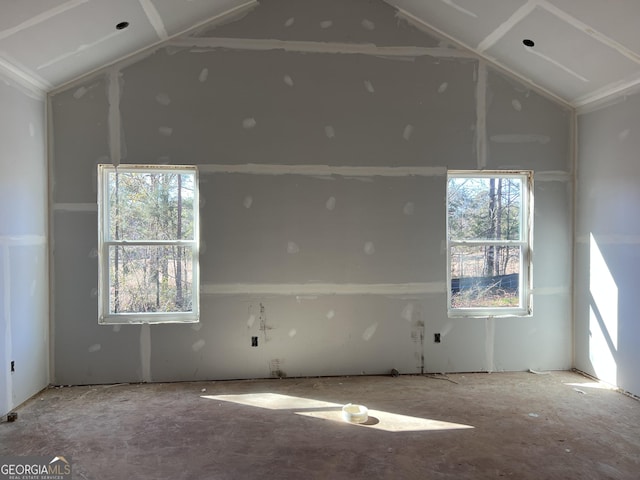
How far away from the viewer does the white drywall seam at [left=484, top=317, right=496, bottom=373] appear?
4.53m

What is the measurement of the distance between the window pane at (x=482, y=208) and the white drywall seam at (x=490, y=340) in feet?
3.06

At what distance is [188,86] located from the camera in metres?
4.21

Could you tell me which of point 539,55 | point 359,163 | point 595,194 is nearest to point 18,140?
point 359,163

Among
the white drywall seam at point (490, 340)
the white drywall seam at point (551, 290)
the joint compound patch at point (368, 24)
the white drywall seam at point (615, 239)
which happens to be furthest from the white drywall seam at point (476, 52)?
the white drywall seam at point (490, 340)

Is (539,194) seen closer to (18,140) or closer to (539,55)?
(539,55)

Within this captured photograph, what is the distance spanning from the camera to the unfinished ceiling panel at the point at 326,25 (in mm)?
4289

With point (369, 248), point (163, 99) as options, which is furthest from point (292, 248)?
point (163, 99)

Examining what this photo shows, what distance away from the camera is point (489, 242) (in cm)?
454

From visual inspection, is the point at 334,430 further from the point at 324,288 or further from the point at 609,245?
the point at 609,245

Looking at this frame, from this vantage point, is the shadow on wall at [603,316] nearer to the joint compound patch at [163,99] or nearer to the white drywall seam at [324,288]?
the white drywall seam at [324,288]

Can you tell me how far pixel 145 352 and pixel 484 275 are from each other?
3.70 m

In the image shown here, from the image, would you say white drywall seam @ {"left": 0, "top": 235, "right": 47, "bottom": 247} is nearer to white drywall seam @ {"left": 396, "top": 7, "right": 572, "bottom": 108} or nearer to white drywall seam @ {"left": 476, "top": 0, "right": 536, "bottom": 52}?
white drywall seam @ {"left": 396, "top": 7, "right": 572, "bottom": 108}

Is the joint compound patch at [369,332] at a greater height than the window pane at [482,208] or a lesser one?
lesser

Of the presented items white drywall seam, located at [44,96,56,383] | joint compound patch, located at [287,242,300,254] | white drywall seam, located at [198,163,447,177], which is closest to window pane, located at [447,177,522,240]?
white drywall seam, located at [198,163,447,177]
